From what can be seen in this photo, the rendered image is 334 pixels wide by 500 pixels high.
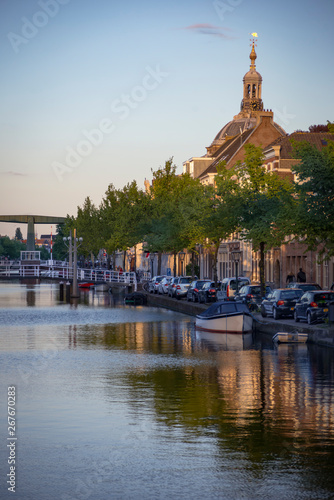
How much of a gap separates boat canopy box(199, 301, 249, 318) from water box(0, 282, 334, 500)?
6.42 m

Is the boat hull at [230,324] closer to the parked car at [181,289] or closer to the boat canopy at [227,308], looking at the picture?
the boat canopy at [227,308]

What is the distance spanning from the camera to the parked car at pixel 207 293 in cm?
5997

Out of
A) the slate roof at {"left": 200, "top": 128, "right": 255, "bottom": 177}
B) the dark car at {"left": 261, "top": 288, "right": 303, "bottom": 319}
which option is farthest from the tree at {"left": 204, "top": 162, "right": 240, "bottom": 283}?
the slate roof at {"left": 200, "top": 128, "right": 255, "bottom": 177}

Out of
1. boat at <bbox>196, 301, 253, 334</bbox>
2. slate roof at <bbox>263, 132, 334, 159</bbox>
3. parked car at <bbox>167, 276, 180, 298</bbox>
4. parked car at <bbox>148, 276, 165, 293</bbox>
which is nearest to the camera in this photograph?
boat at <bbox>196, 301, 253, 334</bbox>

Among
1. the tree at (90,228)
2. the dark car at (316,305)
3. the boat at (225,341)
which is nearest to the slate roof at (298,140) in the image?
the boat at (225,341)

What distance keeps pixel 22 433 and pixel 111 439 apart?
162 cm

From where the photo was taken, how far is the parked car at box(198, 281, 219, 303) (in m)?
60.0

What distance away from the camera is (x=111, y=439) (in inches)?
561

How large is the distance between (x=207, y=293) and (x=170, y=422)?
44.5m

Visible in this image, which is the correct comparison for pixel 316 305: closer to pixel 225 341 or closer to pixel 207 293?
pixel 225 341

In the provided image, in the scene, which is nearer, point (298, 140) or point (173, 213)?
point (298, 140)

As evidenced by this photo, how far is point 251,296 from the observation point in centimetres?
4959

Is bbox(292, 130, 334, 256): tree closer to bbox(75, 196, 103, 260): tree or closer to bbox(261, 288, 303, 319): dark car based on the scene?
bbox(261, 288, 303, 319): dark car

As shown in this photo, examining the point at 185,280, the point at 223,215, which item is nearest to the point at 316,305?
the point at 223,215
